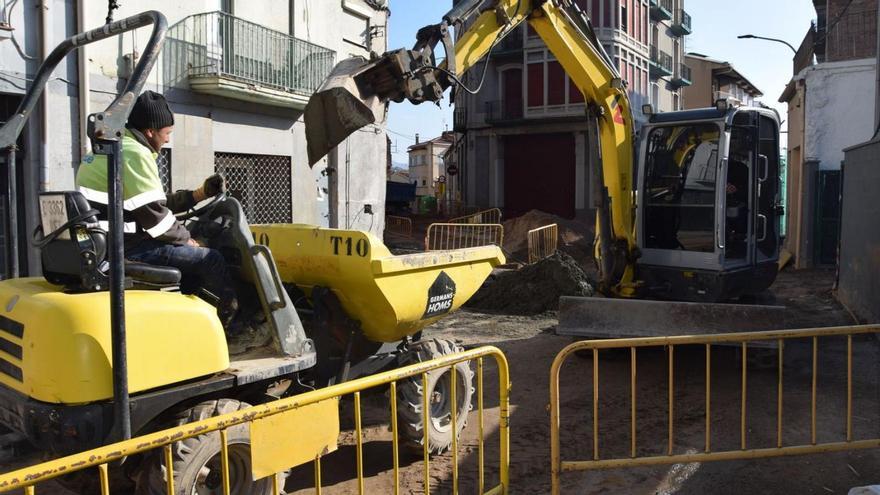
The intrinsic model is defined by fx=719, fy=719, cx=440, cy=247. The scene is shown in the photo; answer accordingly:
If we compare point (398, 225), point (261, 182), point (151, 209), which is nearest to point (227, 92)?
point (261, 182)

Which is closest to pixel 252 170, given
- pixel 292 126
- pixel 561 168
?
pixel 292 126

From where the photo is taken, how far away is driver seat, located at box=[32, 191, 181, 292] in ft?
11.2

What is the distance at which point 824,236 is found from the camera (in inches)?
637

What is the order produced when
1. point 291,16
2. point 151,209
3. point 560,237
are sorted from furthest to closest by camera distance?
1. point 560,237
2. point 291,16
3. point 151,209

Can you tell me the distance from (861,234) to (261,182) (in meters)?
10.6

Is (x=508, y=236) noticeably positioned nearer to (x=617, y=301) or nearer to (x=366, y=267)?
(x=617, y=301)

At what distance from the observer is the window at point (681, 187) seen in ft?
24.6

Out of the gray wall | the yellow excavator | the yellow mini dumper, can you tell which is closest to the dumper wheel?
the yellow mini dumper

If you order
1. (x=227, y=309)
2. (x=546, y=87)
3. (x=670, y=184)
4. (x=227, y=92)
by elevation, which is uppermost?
(x=546, y=87)

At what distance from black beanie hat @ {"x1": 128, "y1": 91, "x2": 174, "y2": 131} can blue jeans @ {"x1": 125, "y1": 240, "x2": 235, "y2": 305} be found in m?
0.63

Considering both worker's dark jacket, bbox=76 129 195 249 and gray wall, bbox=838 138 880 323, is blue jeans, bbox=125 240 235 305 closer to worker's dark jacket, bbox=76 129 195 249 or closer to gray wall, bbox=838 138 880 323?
worker's dark jacket, bbox=76 129 195 249

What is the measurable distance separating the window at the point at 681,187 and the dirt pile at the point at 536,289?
406 cm

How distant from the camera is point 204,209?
179 inches

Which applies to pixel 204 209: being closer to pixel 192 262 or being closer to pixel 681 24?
pixel 192 262
